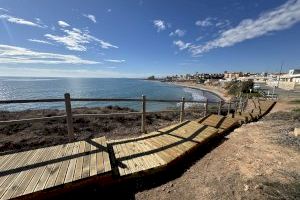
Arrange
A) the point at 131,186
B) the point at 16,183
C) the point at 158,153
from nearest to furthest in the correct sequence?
the point at 16,183
the point at 131,186
the point at 158,153

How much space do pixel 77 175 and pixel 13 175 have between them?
1132 mm

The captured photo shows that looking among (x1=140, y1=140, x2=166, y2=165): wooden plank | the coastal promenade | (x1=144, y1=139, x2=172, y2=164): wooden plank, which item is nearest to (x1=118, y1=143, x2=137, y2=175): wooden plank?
the coastal promenade

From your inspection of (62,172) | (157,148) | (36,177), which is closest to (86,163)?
(62,172)

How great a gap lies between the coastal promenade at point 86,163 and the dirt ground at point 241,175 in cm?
46

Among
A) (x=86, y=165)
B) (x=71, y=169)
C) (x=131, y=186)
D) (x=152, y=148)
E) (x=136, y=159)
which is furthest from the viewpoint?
(x=152, y=148)

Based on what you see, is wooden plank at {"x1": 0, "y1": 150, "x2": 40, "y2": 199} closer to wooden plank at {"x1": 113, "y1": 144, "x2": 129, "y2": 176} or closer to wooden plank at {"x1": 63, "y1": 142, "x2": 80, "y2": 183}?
wooden plank at {"x1": 63, "y1": 142, "x2": 80, "y2": 183}

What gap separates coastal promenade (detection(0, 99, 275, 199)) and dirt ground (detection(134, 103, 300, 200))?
1.52 ft

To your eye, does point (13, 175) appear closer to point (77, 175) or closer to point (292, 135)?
point (77, 175)

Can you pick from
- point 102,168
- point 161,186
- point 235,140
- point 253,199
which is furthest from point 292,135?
point 102,168

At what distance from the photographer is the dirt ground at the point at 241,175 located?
3037mm

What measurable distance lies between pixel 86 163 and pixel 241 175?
3.33 meters

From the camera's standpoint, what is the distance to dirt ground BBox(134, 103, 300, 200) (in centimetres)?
304

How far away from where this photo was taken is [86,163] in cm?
324

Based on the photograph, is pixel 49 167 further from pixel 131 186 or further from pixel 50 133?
pixel 50 133
